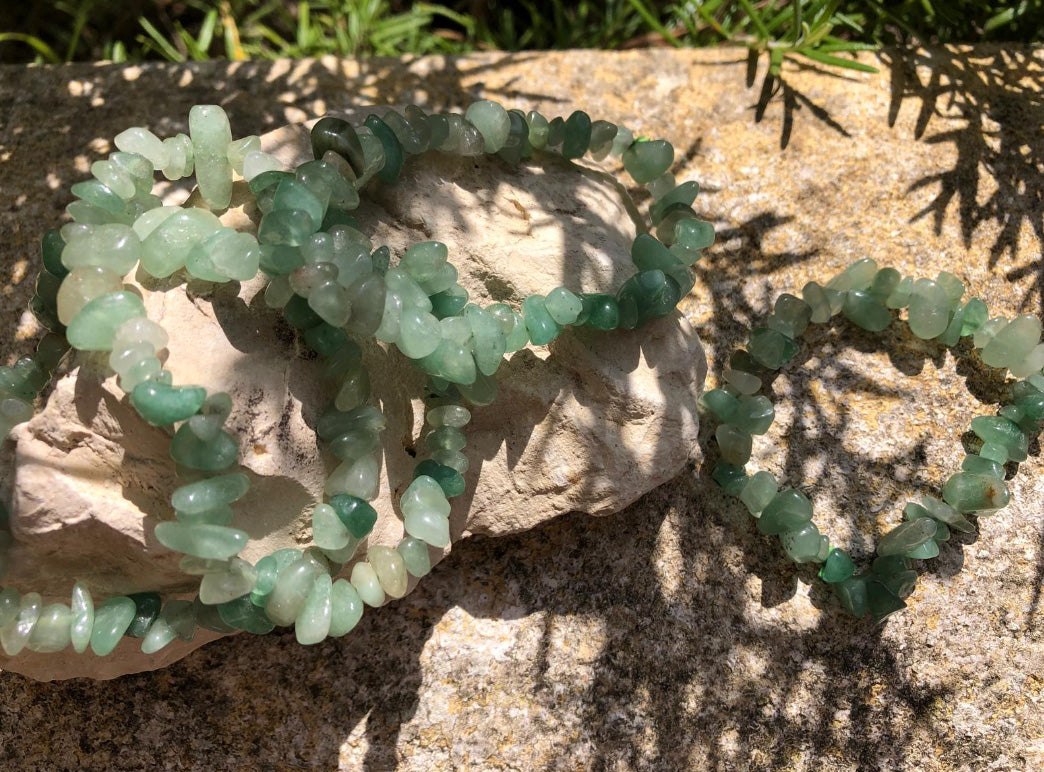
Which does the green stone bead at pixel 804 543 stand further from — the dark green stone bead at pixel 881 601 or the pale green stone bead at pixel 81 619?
the pale green stone bead at pixel 81 619

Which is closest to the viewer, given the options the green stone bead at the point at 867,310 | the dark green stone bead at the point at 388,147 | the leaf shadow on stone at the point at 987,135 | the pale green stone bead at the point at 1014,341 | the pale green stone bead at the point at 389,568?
the pale green stone bead at the point at 389,568

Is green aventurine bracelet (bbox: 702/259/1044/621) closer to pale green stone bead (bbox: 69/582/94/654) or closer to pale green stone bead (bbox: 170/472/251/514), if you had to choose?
pale green stone bead (bbox: 170/472/251/514)

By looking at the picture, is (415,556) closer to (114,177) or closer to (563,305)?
(563,305)

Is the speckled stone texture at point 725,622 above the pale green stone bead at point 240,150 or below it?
below

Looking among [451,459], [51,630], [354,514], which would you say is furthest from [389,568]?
[51,630]

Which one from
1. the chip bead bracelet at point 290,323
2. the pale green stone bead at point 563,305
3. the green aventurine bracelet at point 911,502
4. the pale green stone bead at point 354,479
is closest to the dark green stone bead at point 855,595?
the green aventurine bracelet at point 911,502

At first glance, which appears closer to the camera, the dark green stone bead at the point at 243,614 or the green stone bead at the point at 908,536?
the dark green stone bead at the point at 243,614
